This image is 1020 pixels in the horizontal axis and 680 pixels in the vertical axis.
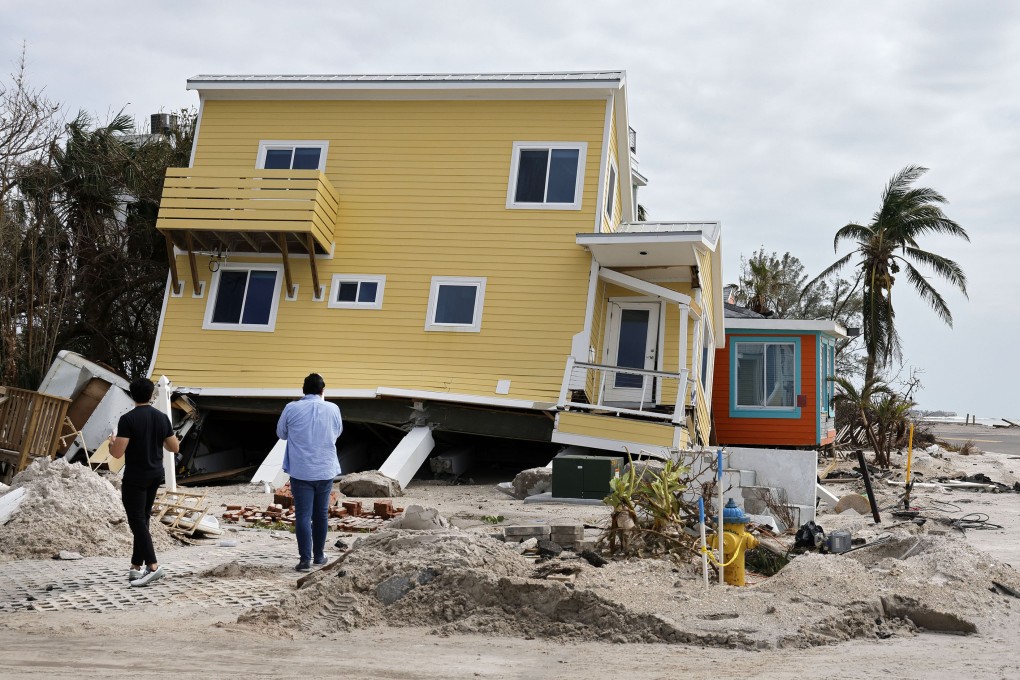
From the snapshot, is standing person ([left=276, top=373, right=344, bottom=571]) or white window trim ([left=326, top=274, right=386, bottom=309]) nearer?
standing person ([left=276, top=373, right=344, bottom=571])

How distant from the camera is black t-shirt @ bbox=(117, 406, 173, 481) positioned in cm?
728

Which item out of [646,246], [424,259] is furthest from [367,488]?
[646,246]

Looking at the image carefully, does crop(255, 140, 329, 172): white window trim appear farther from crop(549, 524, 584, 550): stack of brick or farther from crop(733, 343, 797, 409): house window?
crop(549, 524, 584, 550): stack of brick

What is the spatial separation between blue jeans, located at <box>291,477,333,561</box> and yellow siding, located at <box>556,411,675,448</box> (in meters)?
8.16

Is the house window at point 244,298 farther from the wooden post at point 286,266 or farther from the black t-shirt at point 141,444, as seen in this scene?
the black t-shirt at point 141,444

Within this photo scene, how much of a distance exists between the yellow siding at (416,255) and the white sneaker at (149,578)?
9966 millimetres

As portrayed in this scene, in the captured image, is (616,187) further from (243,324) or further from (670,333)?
(243,324)

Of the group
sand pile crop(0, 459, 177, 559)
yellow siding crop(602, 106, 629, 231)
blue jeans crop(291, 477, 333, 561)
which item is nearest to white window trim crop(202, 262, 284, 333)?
yellow siding crop(602, 106, 629, 231)

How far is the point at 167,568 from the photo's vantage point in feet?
25.6

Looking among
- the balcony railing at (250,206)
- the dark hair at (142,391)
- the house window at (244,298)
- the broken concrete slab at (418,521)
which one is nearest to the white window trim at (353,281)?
the balcony railing at (250,206)

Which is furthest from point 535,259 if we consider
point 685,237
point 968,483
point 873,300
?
point 873,300

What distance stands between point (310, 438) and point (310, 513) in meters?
0.61

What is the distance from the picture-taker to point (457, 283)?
1770cm

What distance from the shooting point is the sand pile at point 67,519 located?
8.43m
